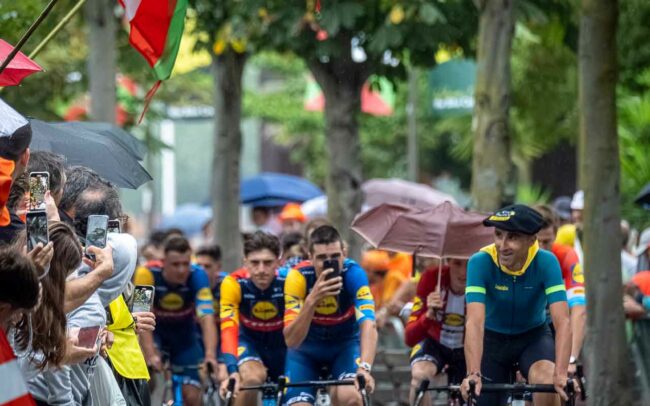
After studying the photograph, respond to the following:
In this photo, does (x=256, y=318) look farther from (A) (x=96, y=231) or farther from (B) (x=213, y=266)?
(A) (x=96, y=231)

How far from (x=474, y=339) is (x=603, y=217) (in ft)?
12.7

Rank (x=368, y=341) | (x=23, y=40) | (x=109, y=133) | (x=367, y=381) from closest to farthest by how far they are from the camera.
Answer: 1. (x=23, y=40)
2. (x=367, y=381)
3. (x=368, y=341)
4. (x=109, y=133)

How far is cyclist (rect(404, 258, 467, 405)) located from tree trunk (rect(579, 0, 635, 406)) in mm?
1762

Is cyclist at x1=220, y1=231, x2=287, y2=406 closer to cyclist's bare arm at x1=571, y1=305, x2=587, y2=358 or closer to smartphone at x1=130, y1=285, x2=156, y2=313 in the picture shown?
cyclist's bare arm at x1=571, y1=305, x2=587, y2=358

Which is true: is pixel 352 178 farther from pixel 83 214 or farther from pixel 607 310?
pixel 83 214

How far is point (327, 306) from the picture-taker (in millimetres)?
11250

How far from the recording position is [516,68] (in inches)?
1049

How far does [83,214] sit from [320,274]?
2832 millimetres

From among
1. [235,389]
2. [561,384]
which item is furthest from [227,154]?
[561,384]

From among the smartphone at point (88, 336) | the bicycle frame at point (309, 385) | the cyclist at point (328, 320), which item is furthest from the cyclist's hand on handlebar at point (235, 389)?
the smartphone at point (88, 336)

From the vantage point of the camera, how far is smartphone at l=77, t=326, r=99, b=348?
7.18 meters

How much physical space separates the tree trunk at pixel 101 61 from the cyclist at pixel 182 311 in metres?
2.85

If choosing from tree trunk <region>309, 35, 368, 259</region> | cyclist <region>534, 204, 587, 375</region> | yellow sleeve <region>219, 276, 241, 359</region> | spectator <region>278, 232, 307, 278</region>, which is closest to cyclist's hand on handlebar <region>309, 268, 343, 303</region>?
yellow sleeve <region>219, 276, 241, 359</region>

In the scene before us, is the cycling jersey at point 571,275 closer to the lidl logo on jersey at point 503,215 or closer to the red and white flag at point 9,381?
the lidl logo on jersey at point 503,215
